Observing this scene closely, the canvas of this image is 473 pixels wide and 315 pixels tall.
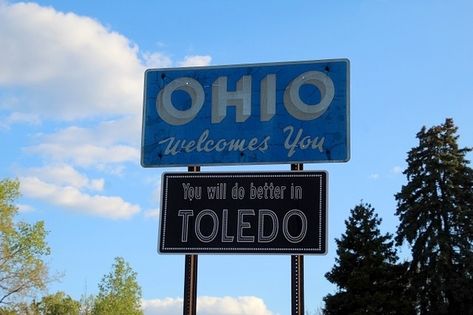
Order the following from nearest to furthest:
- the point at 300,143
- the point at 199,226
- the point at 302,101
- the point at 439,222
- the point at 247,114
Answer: the point at 199,226 → the point at 300,143 → the point at 302,101 → the point at 247,114 → the point at 439,222

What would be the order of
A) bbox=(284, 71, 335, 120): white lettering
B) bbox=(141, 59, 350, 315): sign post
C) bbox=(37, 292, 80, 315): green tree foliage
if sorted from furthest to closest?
bbox=(37, 292, 80, 315): green tree foliage, bbox=(284, 71, 335, 120): white lettering, bbox=(141, 59, 350, 315): sign post

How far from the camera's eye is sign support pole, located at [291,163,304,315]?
11820mm

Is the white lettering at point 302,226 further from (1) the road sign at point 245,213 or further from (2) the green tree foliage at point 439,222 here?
(2) the green tree foliage at point 439,222

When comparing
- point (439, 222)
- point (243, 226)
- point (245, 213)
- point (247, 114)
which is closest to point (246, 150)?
point (247, 114)

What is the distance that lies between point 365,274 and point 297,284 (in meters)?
Answer: 31.6

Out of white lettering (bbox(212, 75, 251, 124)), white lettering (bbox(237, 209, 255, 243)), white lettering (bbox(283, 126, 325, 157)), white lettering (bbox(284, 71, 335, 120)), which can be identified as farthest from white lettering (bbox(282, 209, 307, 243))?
white lettering (bbox(212, 75, 251, 124))

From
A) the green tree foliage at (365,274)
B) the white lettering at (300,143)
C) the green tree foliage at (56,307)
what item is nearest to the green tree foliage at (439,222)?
the green tree foliage at (365,274)

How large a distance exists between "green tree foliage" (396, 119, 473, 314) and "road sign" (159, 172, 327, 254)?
113 ft

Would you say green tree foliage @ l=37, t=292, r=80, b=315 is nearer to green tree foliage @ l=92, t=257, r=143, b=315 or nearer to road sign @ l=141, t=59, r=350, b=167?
green tree foliage @ l=92, t=257, r=143, b=315

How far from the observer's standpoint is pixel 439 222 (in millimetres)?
47875

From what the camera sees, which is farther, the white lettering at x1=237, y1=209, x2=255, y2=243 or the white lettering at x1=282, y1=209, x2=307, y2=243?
the white lettering at x1=237, y1=209, x2=255, y2=243

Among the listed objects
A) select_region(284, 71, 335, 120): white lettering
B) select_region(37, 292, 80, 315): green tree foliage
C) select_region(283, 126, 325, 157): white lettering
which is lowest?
select_region(37, 292, 80, 315): green tree foliage

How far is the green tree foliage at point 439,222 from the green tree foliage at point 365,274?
227 centimetres

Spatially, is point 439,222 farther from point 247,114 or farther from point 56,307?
point 56,307
